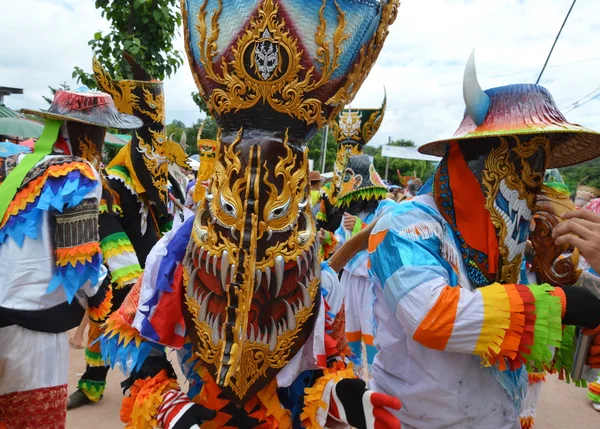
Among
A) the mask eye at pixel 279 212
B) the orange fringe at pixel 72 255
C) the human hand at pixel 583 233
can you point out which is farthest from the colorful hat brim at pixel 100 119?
the human hand at pixel 583 233

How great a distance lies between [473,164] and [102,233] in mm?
2836

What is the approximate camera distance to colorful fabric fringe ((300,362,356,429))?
4.93ft

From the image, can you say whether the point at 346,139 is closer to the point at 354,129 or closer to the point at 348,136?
the point at 348,136

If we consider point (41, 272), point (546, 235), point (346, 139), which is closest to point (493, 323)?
point (546, 235)

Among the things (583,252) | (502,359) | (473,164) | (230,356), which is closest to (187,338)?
(230,356)

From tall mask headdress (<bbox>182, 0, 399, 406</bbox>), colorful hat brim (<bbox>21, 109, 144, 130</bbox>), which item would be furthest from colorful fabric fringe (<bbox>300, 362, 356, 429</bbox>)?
colorful hat brim (<bbox>21, 109, 144, 130</bbox>)

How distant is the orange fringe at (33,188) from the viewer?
240 cm

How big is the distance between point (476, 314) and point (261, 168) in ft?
2.55

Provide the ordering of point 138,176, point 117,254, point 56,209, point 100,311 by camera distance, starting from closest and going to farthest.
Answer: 1. point 56,209
2. point 100,311
3. point 117,254
4. point 138,176

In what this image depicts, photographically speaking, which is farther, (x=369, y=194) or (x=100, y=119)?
(x=369, y=194)

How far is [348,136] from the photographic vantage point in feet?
18.0

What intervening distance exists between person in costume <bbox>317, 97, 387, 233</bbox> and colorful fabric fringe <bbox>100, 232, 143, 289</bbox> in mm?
2280

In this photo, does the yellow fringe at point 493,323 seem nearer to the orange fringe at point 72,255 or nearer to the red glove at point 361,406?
the red glove at point 361,406

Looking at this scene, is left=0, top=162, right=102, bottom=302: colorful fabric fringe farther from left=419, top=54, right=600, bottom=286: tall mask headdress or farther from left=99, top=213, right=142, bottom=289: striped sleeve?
left=419, top=54, right=600, bottom=286: tall mask headdress
